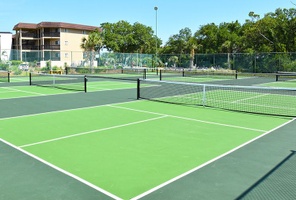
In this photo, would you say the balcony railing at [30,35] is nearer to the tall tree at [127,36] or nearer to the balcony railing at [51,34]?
the balcony railing at [51,34]

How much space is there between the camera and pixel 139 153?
6.17m

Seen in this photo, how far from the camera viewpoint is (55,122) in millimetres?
9062

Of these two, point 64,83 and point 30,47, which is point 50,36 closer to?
point 30,47

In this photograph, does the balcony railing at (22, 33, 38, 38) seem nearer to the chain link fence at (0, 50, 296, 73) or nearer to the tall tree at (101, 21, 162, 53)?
the tall tree at (101, 21, 162, 53)

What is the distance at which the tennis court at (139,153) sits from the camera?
448cm

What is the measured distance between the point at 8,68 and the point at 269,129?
2961cm

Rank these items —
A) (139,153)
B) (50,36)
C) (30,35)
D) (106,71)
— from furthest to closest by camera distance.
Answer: (30,35)
(50,36)
(106,71)
(139,153)

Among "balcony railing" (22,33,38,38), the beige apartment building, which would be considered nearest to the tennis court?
the beige apartment building

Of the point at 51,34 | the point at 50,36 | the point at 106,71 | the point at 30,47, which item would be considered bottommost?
the point at 106,71

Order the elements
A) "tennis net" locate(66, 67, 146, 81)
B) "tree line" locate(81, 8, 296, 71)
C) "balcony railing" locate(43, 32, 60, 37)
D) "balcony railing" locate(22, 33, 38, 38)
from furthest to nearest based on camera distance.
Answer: "balcony railing" locate(22, 33, 38, 38), "balcony railing" locate(43, 32, 60, 37), "tree line" locate(81, 8, 296, 71), "tennis net" locate(66, 67, 146, 81)

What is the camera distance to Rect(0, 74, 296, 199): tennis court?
448cm

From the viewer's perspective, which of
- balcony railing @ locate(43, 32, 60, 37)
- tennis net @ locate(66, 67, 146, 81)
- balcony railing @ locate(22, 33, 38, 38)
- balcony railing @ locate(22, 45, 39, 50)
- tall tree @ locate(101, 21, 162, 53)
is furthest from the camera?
balcony railing @ locate(22, 45, 39, 50)

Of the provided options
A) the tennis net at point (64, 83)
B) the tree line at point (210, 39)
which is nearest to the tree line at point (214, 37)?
the tree line at point (210, 39)

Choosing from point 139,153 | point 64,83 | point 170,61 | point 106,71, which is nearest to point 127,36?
point 170,61
